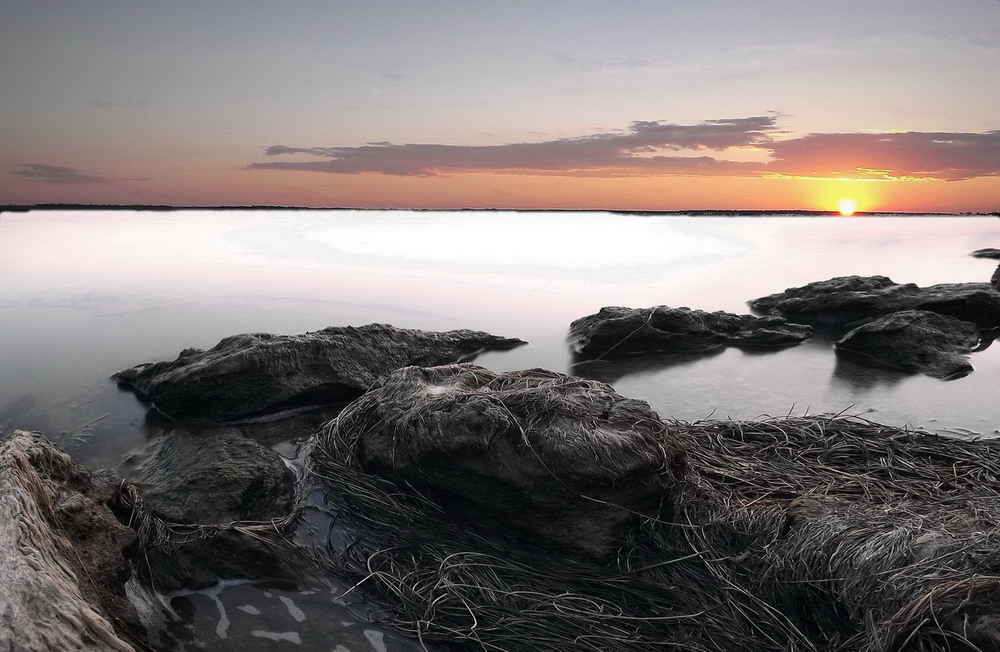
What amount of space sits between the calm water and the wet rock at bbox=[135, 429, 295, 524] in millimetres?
795

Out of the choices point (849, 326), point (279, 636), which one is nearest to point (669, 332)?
point (849, 326)

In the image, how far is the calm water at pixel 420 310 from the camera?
6.78 metres

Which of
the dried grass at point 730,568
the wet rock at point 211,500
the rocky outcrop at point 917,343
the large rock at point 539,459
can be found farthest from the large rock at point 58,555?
the rocky outcrop at point 917,343

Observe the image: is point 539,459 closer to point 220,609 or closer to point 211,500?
point 220,609

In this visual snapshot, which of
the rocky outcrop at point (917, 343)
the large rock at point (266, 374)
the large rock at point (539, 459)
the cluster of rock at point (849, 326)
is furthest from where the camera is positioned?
the cluster of rock at point (849, 326)

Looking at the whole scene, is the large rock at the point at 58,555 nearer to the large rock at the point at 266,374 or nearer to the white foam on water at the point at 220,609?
the white foam on water at the point at 220,609

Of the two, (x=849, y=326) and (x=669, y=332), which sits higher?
(x=669, y=332)

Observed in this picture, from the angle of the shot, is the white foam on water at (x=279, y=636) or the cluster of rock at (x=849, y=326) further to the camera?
the cluster of rock at (x=849, y=326)

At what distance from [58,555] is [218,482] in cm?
174

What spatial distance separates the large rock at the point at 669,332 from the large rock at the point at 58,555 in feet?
21.6

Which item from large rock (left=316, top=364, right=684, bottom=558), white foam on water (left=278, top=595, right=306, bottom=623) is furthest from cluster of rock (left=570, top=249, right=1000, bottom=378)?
white foam on water (left=278, top=595, right=306, bottom=623)

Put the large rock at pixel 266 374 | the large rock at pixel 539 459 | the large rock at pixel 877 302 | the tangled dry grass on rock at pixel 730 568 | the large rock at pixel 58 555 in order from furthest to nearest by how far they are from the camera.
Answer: the large rock at pixel 877 302 → the large rock at pixel 266 374 → the large rock at pixel 539 459 → the tangled dry grass on rock at pixel 730 568 → the large rock at pixel 58 555

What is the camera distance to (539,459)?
392 centimetres

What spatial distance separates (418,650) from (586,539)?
114 centimetres
